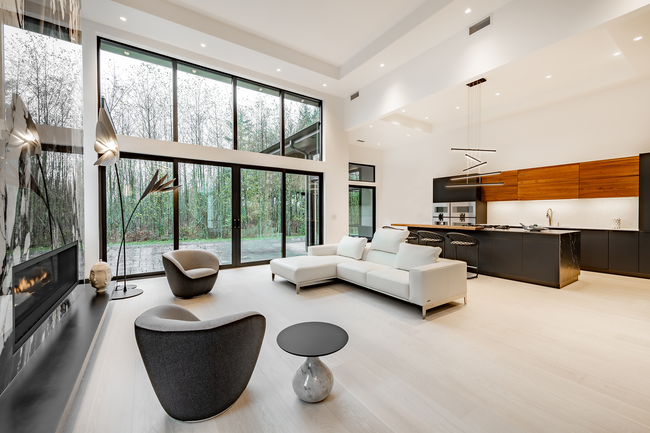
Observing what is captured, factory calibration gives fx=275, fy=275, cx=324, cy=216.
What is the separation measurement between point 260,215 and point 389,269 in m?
3.43

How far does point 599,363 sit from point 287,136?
21.0ft

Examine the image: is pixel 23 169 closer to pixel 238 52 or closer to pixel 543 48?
pixel 238 52

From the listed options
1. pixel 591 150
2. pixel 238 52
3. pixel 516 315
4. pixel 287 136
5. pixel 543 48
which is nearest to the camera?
pixel 516 315

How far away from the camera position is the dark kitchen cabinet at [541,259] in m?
4.42

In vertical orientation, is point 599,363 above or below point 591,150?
below

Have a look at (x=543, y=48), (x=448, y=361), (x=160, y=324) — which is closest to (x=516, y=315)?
(x=448, y=361)

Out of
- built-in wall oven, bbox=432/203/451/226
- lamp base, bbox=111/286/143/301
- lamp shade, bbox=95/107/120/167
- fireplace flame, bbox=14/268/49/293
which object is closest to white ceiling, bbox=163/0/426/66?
lamp shade, bbox=95/107/120/167

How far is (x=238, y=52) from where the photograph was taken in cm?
532

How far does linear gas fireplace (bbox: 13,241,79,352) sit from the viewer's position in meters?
1.76

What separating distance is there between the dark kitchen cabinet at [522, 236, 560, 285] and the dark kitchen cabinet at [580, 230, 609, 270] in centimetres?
203

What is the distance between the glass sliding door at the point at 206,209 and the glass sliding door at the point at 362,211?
499 cm

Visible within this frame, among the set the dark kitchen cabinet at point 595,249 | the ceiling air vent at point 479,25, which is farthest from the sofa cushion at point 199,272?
the dark kitchen cabinet at point 595,249

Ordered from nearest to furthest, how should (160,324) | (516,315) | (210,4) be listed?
(160,324)
(516,315)
(210,4)

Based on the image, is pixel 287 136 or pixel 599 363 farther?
pixel 287 136
